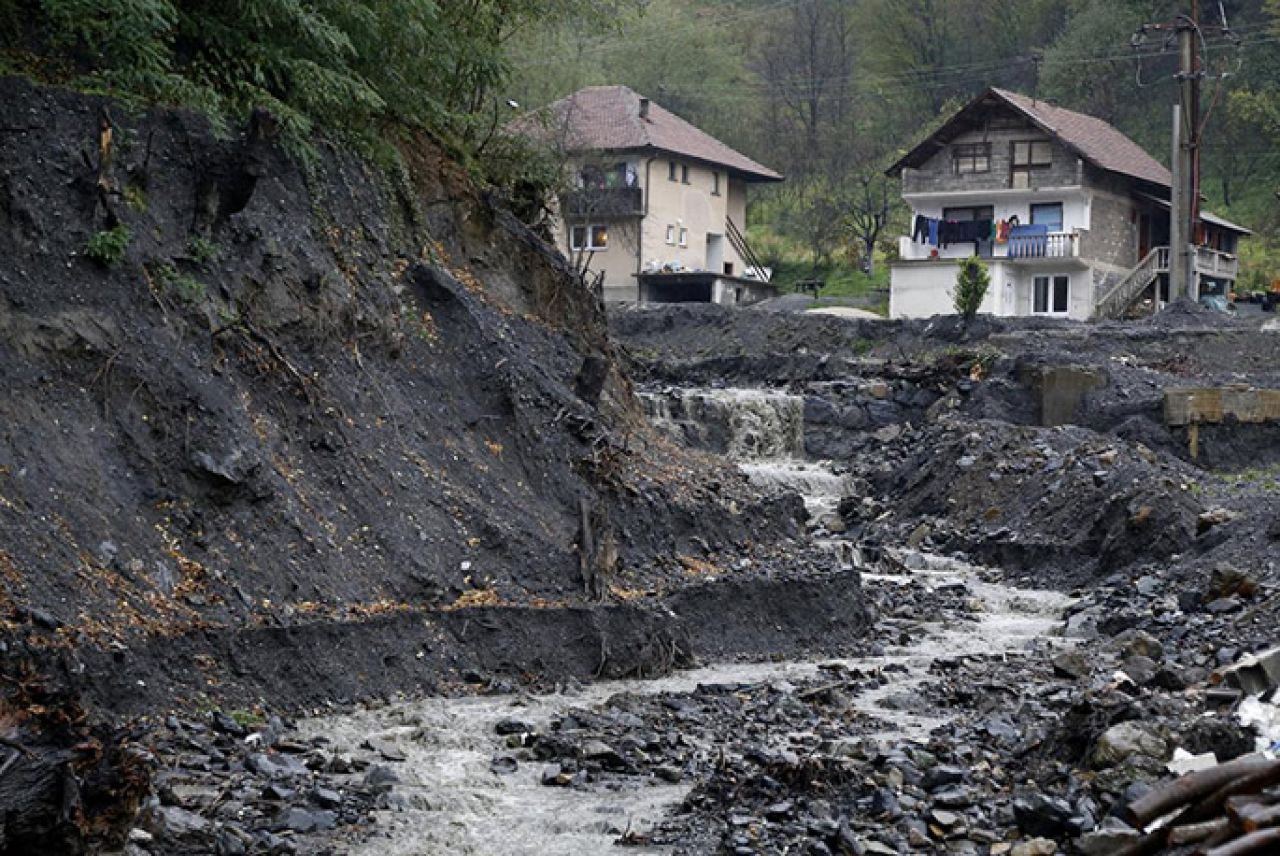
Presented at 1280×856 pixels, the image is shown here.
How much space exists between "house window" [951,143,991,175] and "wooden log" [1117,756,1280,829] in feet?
174

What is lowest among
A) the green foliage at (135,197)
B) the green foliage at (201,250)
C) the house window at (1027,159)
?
the green foliage at (201,250)

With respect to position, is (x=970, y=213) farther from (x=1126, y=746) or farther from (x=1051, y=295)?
(x=1126, y=746)

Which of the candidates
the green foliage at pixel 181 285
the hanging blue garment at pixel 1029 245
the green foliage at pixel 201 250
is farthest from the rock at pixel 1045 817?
the hanging blue garment at pixel 1029 245

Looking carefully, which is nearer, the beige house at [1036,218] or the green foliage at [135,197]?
the green foliage at [135,197]

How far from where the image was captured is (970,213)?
2406 inches

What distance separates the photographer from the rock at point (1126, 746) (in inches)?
409

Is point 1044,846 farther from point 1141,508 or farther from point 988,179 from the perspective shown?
point 988,179

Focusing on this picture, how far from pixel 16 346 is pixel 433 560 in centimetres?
426

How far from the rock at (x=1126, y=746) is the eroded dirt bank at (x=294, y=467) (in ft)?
17.8

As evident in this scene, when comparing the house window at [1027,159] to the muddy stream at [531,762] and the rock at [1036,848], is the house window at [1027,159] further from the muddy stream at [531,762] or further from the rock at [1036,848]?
the rock at [1036,848]

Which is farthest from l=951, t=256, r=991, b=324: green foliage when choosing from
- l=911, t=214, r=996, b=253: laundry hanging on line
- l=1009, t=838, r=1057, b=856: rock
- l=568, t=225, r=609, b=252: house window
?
l=1009, t=838, r=1057, b=856: rock

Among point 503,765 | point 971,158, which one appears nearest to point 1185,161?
point 971,158

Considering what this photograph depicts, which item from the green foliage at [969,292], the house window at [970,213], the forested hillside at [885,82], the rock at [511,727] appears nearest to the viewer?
the rock at [511,727]

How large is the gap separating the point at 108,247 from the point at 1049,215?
48.5 meters
